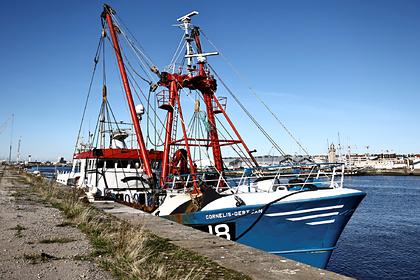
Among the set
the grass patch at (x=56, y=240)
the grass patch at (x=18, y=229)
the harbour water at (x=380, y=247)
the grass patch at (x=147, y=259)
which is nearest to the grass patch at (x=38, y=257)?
the grass patch at (x=147, y=259)

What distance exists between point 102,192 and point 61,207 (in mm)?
6236

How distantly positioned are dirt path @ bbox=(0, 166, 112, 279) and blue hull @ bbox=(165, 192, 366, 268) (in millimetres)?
4662

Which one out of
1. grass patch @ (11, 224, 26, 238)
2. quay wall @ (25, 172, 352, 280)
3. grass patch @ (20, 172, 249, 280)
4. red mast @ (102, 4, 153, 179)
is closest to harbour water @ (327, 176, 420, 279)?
quay wall @ (25, 172, 352, 280)

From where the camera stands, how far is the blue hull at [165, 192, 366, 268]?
10422mm

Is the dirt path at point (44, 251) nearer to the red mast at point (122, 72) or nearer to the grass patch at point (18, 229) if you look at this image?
the grass patch at point (18, 229)

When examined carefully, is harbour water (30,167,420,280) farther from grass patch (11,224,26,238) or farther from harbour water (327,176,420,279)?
grass patch (11,224,26,238)

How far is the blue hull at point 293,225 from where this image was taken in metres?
10.4

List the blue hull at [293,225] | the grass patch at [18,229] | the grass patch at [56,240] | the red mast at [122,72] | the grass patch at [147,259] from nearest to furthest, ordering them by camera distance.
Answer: the grass patch at [147,259], the grass patch at [56,240], the grass patch at [18,229], the blue hull at [293,225], the red mast at [122,72]

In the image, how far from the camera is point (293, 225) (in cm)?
1057

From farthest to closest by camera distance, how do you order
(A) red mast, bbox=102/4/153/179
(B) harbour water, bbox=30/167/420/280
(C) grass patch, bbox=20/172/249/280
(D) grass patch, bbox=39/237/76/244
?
(A) red mast, bbox=102/4/153/179, (B) harbour water, bbox=30/167/420/280, (D) grass patch, bbox=39/237/76/244, (C) grass patch, bbox=20/172/249/280

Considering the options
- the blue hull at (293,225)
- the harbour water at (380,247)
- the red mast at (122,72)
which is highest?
the red mast at (122,72)

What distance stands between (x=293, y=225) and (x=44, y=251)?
697 centimetres

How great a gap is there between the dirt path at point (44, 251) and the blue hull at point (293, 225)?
466 centimetres

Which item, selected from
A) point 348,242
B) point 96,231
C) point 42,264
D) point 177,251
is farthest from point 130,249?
point 348,242
